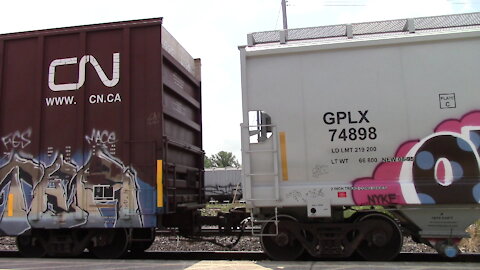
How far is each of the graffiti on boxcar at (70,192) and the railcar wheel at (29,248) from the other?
0.37m

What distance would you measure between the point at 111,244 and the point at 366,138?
4501 millimetres

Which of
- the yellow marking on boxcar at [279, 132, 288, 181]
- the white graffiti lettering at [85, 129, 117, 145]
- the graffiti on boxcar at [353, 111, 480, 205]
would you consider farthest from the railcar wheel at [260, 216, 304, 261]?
the white graffiti lettering at [85, 129, 117, 145]

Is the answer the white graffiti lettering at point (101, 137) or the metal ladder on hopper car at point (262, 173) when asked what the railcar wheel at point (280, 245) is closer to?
the metal ladder on hopper car at point (262, 173)

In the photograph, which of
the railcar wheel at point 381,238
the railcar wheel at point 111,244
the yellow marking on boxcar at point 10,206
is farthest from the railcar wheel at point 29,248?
the railcar wheel at point 381,238

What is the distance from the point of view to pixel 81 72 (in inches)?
283

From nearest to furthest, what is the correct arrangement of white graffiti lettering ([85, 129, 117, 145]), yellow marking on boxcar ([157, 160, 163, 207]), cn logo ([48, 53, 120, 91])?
yellow marking on boxcar ([157, 160, 163, 207]) < white graffiti lettering ([85, 129, 117, 145]) < cn logo ([48, 53, 120, 91])

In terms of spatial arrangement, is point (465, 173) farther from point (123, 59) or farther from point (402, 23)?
point (123, 59)

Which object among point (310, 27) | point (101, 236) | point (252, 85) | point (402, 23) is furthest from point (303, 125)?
point (101, 236)

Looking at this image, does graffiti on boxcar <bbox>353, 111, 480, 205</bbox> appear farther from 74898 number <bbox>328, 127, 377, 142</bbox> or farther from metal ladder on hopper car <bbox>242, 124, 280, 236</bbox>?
metal ladder on hopper car <bbox>242, 124, 280, 236</bbox>

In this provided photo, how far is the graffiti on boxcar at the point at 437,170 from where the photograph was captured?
234 inches

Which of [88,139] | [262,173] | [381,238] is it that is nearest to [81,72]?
[88,139]

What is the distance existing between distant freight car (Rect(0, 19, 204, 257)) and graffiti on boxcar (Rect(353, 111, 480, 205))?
3398 millimetres

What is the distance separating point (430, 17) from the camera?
6.50 meters

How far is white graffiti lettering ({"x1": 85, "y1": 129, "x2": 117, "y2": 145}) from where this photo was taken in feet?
22.8
